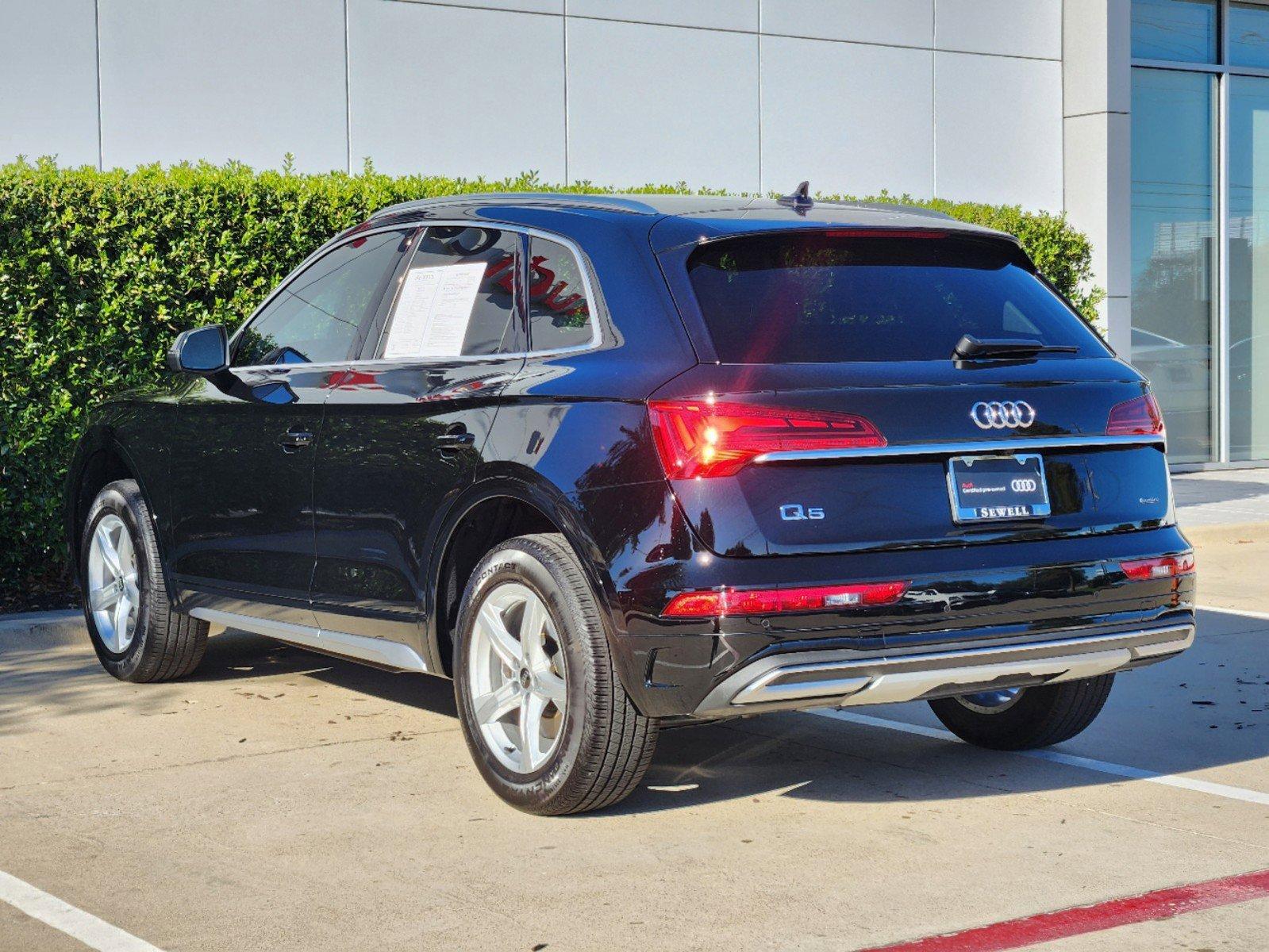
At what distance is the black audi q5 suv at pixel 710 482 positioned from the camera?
4586 millimetres

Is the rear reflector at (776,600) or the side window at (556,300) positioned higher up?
the side window at (556,300)

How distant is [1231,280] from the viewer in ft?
58.3

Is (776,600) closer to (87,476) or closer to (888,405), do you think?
(888,405)

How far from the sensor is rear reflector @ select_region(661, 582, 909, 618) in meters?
4.51

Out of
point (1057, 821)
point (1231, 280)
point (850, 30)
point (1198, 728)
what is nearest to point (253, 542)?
point (1057, 821)

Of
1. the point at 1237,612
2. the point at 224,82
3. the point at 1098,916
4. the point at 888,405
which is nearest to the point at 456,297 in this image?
the point at 888,405

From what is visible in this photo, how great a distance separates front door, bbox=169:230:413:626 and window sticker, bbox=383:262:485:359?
19cm

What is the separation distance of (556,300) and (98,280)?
16.0ft

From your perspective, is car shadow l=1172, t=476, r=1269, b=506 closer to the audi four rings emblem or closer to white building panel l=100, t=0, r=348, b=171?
white building panel l=100, t=0, r=348, b=171

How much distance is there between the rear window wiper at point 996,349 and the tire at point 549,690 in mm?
1268

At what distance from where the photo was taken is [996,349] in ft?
16.4

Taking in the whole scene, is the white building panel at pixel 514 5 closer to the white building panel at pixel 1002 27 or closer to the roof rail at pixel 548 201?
the white building panel at pixel 1002 27

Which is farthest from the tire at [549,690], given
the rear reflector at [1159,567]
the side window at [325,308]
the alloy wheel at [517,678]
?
the rear reflector at [1159,567]

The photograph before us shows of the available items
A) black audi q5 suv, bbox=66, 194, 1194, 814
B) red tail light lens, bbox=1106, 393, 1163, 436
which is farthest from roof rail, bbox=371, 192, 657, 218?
red tail light lens, bbox=1106, 393, 1163, 436
